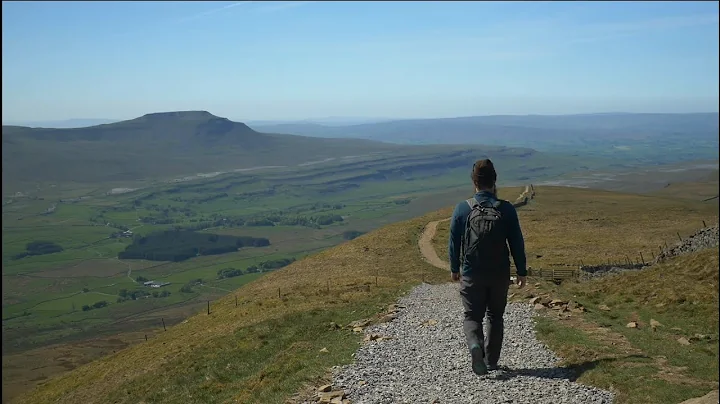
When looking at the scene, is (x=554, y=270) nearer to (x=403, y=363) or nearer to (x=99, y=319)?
(x=403, y=363)

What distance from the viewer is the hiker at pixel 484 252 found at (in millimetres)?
13922

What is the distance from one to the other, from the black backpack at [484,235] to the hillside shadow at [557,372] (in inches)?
123

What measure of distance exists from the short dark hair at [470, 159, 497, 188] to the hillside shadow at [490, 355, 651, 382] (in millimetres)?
4936

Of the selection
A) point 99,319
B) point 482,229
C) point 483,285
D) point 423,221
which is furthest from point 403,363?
point 99,319

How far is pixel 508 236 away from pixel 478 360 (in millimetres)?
3389

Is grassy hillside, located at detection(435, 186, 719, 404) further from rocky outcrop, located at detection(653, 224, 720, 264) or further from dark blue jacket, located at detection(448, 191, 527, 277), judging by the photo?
rocky outcrop, located at detection(653, 224, 720, 264)

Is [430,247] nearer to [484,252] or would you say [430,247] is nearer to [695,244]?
[695,244]

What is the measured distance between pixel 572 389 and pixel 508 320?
8.77 metres

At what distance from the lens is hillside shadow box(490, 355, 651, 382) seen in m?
14.7

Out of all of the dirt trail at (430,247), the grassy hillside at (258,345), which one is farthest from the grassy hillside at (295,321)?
the dirt trail at (430,247)

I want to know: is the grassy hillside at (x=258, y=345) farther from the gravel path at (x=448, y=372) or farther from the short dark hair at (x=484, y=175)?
the short dark hair at (x=484, y=175)

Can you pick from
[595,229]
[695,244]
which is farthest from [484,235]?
[595,229]

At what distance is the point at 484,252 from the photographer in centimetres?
1396

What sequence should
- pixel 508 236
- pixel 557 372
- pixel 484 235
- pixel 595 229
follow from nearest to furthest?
1. pixel 484 235
2. pixel 508 236
3. pixel 557 372
4. pixel 595 229
